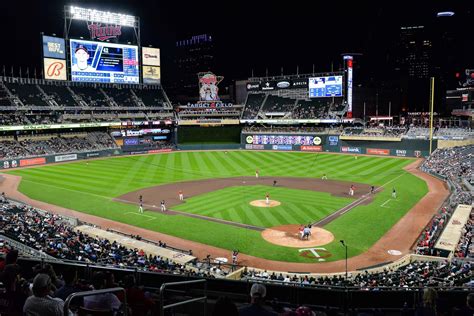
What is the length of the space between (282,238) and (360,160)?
3759 centimetres

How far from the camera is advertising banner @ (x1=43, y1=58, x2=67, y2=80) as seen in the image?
6631 cm

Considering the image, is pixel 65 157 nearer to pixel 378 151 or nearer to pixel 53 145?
pixel 53 145

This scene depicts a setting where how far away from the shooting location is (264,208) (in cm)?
3125

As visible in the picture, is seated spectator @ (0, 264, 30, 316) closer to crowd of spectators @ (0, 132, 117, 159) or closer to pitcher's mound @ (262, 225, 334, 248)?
pitcher's mound @ (262, 225, 334, 248)

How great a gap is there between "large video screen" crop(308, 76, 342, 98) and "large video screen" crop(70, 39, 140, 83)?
34.7m

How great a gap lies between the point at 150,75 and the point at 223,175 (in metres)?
43.4

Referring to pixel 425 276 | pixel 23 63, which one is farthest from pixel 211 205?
pixel 23 63

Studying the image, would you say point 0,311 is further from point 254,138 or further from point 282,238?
point 254,138

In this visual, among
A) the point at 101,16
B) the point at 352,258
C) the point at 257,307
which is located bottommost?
the point at 352,258

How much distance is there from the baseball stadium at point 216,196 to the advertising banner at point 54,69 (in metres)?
0.28

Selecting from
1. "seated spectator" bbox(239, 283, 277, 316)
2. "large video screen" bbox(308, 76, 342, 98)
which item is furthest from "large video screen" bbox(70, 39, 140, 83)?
"seated spectator" bbox(239, 283, 277, 316)

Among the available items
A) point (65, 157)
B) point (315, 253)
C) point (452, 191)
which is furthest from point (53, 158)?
point (452, 191)

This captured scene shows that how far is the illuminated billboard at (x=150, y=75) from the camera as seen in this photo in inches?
3199

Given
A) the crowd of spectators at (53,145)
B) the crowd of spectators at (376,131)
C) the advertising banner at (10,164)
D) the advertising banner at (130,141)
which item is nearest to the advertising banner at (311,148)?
the crowd of spectators at (376,131)
